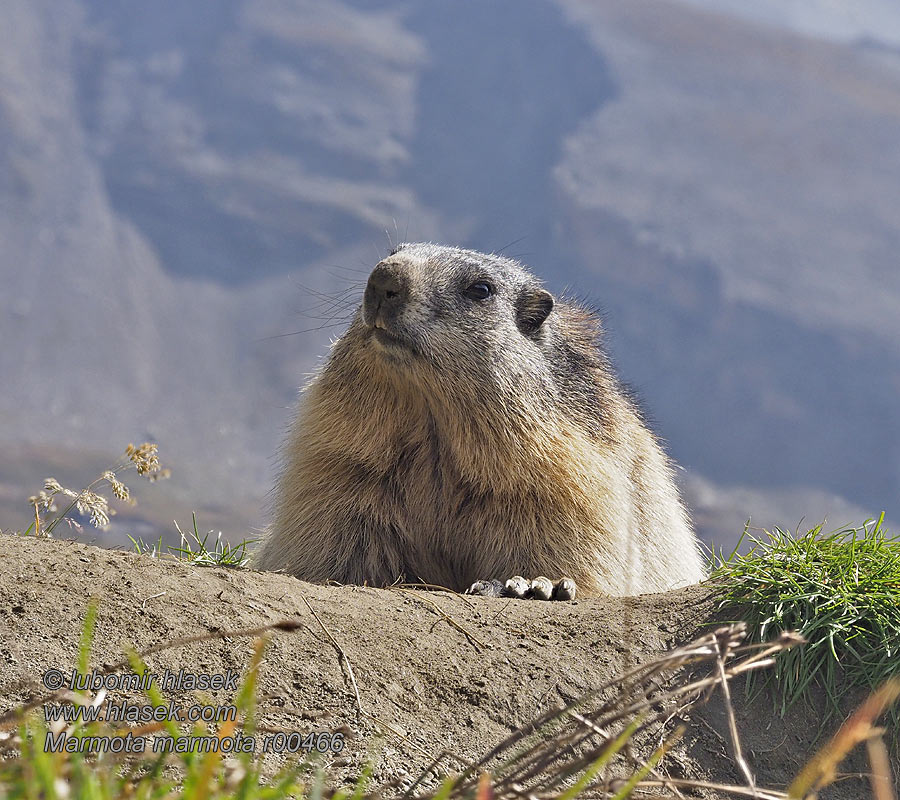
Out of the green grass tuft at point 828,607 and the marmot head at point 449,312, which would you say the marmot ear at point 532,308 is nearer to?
the marmot head at point 449,312

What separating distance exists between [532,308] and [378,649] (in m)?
2.84

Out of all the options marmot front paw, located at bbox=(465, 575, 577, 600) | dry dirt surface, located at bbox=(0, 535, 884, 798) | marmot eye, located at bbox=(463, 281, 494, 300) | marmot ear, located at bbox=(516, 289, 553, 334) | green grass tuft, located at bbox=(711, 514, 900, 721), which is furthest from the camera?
marmot ear, located at bbox=(516, 289, 553, 334)

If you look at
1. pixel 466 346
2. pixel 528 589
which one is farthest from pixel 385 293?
pixel 528 589

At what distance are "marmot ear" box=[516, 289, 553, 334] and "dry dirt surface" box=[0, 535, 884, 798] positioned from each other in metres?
1.99

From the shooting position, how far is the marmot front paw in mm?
4926

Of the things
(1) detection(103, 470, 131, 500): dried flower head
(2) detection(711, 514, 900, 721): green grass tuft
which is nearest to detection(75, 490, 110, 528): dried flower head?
(1) detection(103, 470, 131, 500): dried flower head

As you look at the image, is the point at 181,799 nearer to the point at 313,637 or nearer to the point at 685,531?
the point at 313,637

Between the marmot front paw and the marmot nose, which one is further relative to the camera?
the marmot nose

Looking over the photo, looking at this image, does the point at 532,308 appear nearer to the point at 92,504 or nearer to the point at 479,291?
the point at 479,291

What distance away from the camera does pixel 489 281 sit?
19.1 ft

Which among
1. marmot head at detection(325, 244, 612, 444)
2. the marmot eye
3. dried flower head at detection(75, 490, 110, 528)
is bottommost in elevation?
dried flower head at detection(75, 490, 110, 528)

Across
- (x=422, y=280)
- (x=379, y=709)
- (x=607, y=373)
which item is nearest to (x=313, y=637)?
(x=379, y=709)

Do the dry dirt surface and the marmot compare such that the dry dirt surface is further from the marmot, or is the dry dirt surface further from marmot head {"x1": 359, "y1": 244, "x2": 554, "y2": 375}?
marmot head {"x1": 359, "y1": 244, "x2": 554, "y2": 375}

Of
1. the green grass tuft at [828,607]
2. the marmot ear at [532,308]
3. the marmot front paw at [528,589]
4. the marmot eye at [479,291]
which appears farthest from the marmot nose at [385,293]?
the green grass tuft at [828,607]
